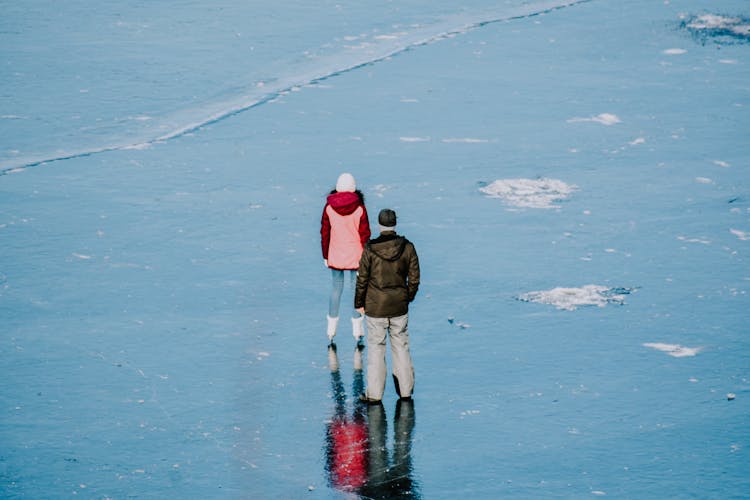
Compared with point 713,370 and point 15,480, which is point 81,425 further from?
point 713,370

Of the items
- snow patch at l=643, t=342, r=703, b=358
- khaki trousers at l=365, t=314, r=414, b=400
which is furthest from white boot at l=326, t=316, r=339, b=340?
snow patch at l=643, t=342, r=703, b=358

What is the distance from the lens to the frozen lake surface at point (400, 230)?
29.2 feet

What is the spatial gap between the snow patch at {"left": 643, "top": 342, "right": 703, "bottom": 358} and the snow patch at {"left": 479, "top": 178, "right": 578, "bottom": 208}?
13.1 feet

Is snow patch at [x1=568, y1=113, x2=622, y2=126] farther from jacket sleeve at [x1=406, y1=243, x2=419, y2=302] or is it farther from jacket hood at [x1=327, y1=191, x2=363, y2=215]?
jacket sleeve at [x1=406, y1=243, x2=419, y2=302]

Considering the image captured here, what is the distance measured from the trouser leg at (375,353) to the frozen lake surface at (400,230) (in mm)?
186

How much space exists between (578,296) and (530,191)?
333 centimetres

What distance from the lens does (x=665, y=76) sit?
64.1 ft

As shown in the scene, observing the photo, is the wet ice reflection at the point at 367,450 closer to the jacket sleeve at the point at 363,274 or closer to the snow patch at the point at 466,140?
the jacket sleeve at the point at 363,274

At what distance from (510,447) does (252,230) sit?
5.64m

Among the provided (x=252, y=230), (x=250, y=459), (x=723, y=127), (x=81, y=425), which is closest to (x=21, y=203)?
(x=252, y=230)

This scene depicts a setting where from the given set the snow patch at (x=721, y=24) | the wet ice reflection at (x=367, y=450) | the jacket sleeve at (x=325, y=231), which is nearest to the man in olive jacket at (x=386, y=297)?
the wet ice reflection at (x=367, y=450)

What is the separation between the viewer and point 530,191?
1492cm

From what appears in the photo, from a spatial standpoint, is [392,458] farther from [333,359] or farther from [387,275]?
[333,359]

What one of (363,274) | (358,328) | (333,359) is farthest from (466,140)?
(363,274)
